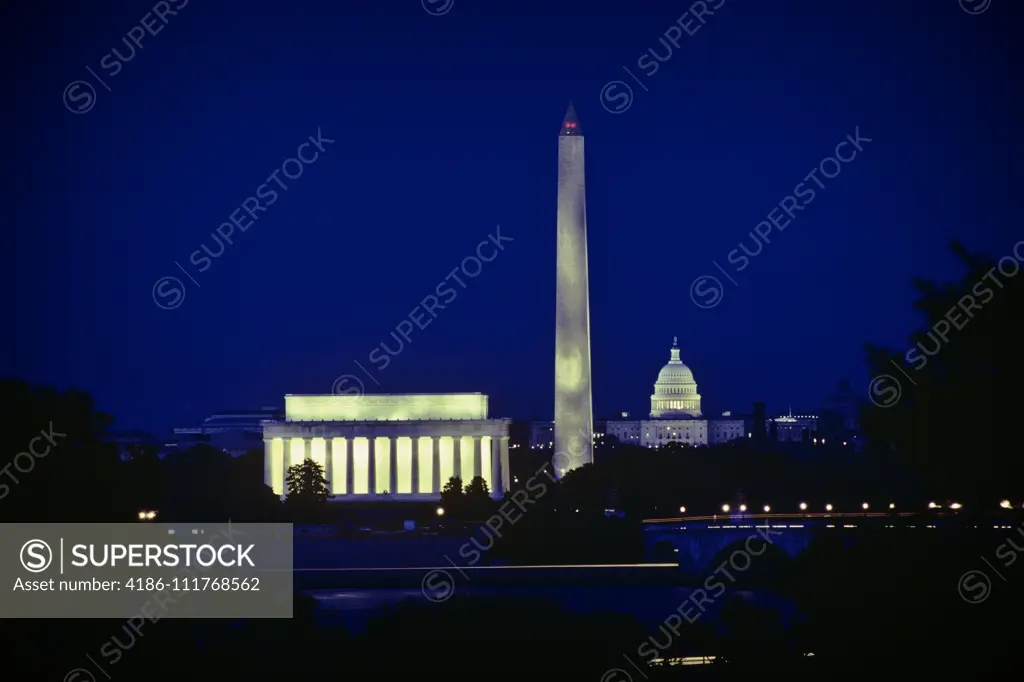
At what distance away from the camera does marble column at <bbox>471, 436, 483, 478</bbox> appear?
17725cm

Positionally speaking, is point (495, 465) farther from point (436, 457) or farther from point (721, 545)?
point (721, 545)

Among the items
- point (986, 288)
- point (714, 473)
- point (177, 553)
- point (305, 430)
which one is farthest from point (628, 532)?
point (305, 430)

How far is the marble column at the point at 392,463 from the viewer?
177750mm

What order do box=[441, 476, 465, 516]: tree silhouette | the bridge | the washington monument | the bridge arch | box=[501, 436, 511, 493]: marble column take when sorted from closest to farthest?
the bridge, the bridge arch, the washington monument, box=[441, 476, 465, 516]: tree silhouette, box=[501, 436, 511, 493]: marble column

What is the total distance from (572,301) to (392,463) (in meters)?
46.5

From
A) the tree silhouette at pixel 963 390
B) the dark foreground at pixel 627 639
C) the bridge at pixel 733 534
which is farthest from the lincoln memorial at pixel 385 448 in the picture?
the tree silhouette at pixel 963 390

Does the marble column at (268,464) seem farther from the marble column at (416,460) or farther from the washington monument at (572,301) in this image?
the washington monument at (572,301)

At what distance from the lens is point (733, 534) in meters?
109

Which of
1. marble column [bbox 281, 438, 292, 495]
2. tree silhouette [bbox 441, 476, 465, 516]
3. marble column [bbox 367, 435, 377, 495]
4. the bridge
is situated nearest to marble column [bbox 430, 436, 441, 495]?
marble column [bbox 367, 435, 377, 495]

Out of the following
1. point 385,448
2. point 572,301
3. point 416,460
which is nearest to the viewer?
point 572,301

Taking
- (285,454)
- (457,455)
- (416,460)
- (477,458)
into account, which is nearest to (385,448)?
(416,460)

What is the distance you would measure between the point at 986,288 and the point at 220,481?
92217mm

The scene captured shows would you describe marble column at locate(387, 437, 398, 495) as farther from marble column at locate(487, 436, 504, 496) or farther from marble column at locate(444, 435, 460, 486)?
marble column at locate(487, 436, 504, 496)

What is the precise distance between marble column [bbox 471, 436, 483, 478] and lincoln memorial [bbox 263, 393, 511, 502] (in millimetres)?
77
